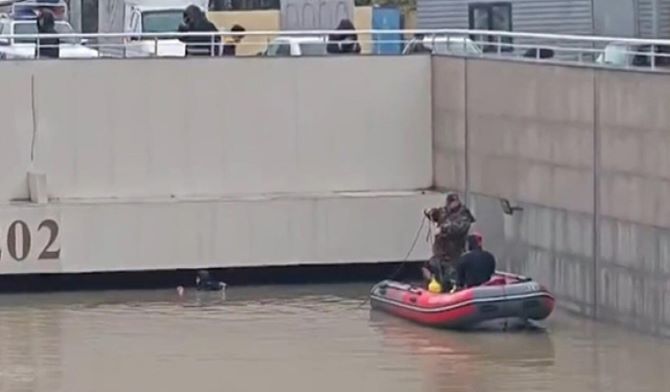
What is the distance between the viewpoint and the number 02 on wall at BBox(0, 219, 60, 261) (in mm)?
27078

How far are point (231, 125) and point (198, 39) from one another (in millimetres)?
2381

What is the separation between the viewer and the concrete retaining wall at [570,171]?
22422 mm

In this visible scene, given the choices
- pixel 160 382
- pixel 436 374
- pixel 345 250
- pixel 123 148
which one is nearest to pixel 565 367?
pixel 436 374

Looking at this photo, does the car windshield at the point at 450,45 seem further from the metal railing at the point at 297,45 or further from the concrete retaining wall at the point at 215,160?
the concrete retaining wall at the point at 215,160

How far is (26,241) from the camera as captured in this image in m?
27.1

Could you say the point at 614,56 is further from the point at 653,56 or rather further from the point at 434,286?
the point at 434,286

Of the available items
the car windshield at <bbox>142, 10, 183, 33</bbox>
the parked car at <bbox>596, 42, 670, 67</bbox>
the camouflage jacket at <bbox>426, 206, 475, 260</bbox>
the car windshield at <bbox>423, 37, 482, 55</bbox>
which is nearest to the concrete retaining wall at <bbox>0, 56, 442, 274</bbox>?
the car windshield at <bbox>423, 37, 482, 55</bbox>

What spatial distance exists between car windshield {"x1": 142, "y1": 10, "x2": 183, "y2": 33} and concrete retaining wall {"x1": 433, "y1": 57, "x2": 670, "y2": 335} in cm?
882

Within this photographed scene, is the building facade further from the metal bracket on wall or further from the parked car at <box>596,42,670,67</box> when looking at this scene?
the parked car at <box>596,42,670,67</box>

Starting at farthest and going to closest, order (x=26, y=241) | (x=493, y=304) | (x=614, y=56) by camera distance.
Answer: (x=26, y=241), (x=614, y=56), (x=493, y=304)

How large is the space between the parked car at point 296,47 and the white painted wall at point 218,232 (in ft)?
7.64

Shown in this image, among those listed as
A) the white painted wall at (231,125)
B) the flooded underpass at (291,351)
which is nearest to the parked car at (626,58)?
the flooded underpass at (291,351)

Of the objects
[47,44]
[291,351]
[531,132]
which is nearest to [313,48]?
[47,44]

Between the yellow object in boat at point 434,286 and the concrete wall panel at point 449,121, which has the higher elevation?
the concrete wall panel at point 449,121
